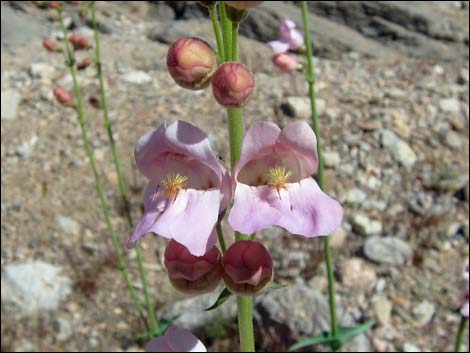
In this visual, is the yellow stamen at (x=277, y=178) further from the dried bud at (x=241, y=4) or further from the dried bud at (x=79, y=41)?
the dried bud at (x=79, y=41)

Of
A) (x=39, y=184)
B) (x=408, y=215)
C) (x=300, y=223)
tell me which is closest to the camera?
(x=300, y=223)

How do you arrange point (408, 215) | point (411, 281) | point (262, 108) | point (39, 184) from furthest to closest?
1. point (262, 108)
2. point (39, 184)
3. point (408, 215)
4. point (411, 281)

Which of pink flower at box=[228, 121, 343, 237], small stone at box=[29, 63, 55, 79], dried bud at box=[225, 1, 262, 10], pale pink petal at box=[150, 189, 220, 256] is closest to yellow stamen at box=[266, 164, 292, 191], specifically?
pink flower at box=[228, 121, 343, 237]

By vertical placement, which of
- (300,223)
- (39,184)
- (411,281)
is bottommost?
(39,184)

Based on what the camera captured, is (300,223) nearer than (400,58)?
Yes

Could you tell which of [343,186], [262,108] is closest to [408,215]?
[343,186]

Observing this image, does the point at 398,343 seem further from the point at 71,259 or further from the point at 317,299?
the point at 71,259

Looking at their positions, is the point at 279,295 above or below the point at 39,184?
above

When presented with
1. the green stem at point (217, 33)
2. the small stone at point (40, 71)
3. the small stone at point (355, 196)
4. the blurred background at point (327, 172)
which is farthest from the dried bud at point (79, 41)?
the small stone at point (40, 71)
